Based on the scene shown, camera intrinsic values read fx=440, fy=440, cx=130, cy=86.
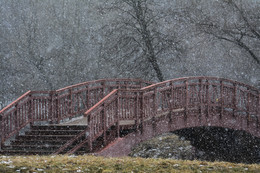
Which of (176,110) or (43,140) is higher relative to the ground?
(176,110)

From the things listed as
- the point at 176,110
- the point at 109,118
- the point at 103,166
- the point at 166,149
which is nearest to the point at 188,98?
the point at 176,110

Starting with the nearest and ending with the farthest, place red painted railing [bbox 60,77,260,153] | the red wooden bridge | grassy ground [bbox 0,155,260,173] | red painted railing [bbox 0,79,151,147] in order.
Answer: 1. grassy ground [bbox 0,155,260,173]
2. red painted railing [bbox 60,77,260,153]
3. the red wooden bridge
4. red painted railing [bbox 0,79,151,147]

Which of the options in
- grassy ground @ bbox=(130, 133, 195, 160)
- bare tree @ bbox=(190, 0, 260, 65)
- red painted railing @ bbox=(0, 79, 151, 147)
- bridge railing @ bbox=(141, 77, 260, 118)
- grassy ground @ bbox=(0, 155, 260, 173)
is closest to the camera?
grassy ground @ bbox=(0, 155, 260, 173)

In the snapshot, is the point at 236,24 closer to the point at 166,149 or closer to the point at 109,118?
the point at 166,149

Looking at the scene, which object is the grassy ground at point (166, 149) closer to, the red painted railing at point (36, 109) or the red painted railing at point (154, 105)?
the red painted railing at point (154, 105)

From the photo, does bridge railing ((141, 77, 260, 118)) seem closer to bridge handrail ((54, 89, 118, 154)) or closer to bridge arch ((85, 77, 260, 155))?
bridge arch ((85, 77, 260, 155))

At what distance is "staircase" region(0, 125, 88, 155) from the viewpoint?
13.5 m

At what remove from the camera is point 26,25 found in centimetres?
3303

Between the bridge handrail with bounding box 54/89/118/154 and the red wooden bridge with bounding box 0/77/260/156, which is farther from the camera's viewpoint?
the red wooden bridge with bounding box 0/77/260/156

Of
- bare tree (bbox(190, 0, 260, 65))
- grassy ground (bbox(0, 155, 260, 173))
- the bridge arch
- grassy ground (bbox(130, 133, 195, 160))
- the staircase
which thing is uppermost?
bare tree (bbox(190, 0, 260, 65))

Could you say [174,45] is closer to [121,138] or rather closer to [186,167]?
[121,138]

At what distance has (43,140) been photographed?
1403 centimetres

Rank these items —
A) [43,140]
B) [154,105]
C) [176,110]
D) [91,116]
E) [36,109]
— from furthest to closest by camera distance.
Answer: [176,110] → [36,109] → [154,105] → [43,140] → [91,116]

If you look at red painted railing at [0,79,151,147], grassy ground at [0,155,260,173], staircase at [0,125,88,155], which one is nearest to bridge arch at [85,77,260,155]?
staircase at [0,125,88,155]
